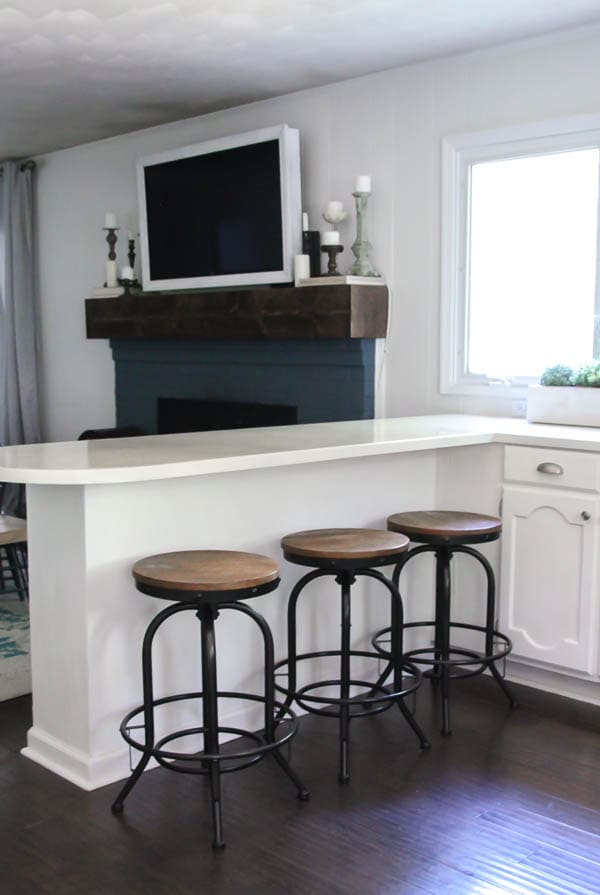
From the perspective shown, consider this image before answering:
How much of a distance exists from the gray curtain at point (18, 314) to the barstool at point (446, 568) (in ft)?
11.8

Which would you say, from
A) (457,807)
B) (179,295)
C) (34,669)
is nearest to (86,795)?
(34,669)

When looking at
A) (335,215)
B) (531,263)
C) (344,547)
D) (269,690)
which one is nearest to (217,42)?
(335,215)

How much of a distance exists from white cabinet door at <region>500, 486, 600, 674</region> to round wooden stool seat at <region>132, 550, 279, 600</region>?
42.7 inches

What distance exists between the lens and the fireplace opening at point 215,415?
4.54 meters

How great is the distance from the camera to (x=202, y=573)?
2.24 meters

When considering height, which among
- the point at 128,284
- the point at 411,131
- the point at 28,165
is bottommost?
the point at 128,284

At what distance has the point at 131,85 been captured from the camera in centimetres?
435

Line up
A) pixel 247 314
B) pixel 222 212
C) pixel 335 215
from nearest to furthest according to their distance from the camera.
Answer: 1. pixel 335 215
2. pixel 247 314
3. pixel 222 212

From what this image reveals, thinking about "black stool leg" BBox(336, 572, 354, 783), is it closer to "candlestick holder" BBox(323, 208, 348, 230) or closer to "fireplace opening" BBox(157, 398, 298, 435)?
"fireplace opening" BBox(157, 398, 298, 435)

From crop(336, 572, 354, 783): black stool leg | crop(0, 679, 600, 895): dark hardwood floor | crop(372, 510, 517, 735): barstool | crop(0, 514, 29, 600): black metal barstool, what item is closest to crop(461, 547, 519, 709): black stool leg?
crop(372, 510, 517, 735): barstool

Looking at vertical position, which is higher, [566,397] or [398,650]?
[566,397]

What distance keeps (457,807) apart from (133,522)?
1079 mm

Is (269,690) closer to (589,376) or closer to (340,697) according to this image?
(340,697)

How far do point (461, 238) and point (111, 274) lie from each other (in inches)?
85.7
